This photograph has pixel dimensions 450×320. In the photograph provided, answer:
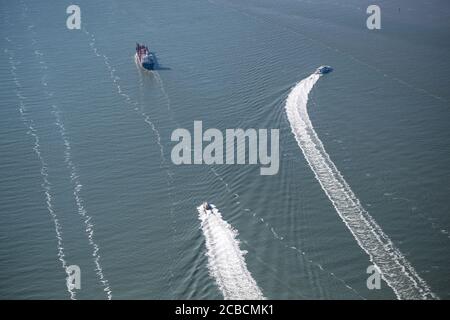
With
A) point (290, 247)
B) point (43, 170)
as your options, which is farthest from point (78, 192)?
point (290, 247)

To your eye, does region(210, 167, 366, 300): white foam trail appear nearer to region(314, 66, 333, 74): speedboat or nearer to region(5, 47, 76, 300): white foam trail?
region(5, 47, 76, 300): white foam trail

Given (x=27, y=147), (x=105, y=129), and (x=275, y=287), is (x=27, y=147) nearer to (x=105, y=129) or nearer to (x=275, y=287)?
(x=105, y=129)
